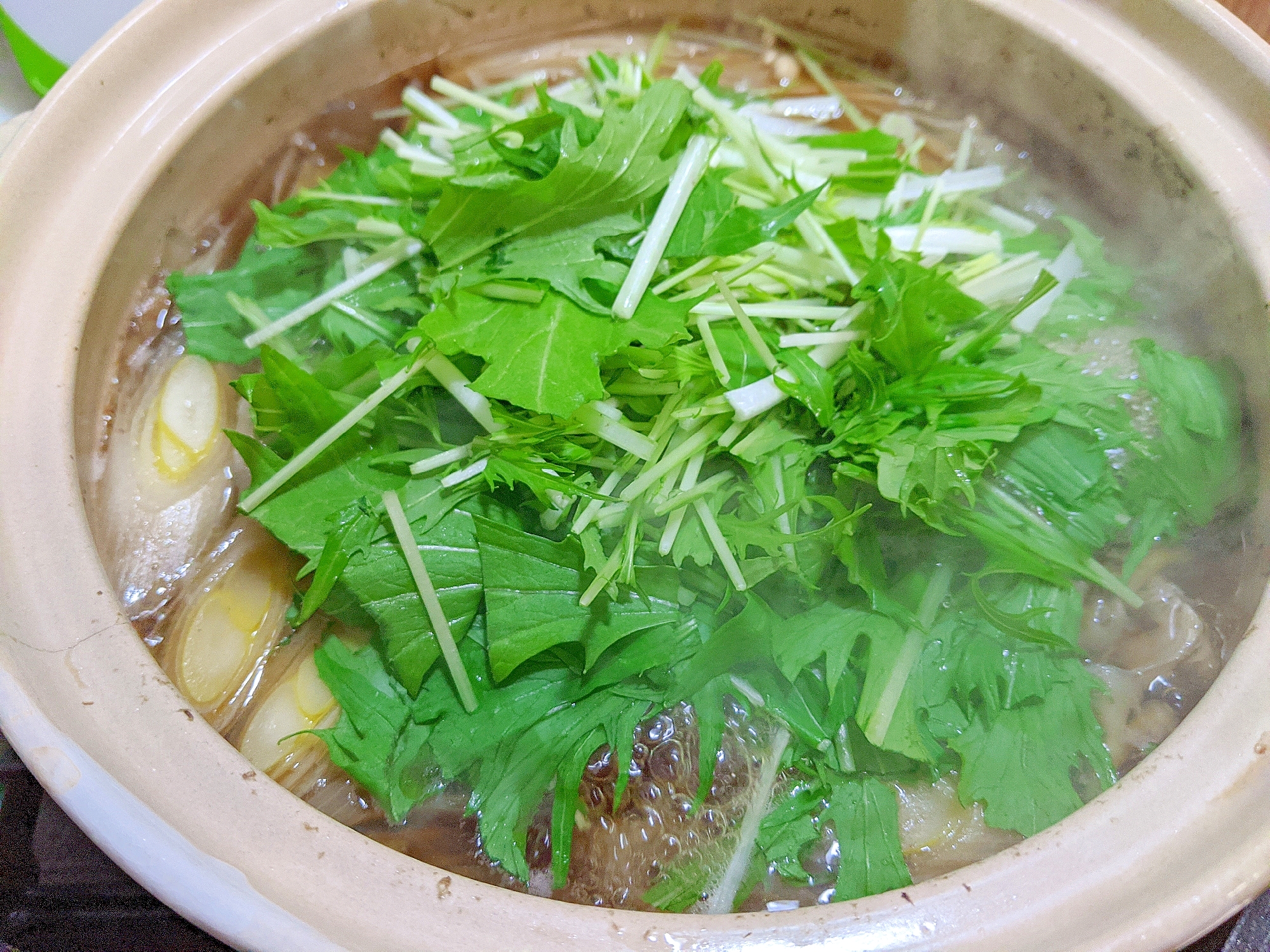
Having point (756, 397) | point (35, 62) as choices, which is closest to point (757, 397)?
point (756, 397)

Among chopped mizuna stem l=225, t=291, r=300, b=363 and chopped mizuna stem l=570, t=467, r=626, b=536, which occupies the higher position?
chopped mizuna stem l=570, t=467, r=626, b=536

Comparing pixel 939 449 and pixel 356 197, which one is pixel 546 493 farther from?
pixel 356 197

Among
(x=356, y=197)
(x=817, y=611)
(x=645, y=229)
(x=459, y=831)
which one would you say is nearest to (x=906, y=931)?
(x=817, y=611)

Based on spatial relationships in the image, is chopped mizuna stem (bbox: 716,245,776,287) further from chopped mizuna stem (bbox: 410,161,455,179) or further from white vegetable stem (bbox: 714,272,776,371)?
chopped mizuna stem (bbox: 410,161,455,179)

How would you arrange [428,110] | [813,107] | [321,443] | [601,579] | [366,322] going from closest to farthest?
[601,579], [321,443], [366,322], [428,110], [813,107]

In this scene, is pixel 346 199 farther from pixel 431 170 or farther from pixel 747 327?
pixel 747 327

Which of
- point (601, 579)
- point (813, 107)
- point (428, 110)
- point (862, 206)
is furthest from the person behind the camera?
point (813, 107)

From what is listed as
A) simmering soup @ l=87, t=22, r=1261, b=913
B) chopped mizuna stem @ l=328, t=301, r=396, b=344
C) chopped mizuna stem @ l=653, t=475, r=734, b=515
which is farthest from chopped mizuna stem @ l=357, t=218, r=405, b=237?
chopped mizuna stem @ l=653, t=475, r=734, b=515
